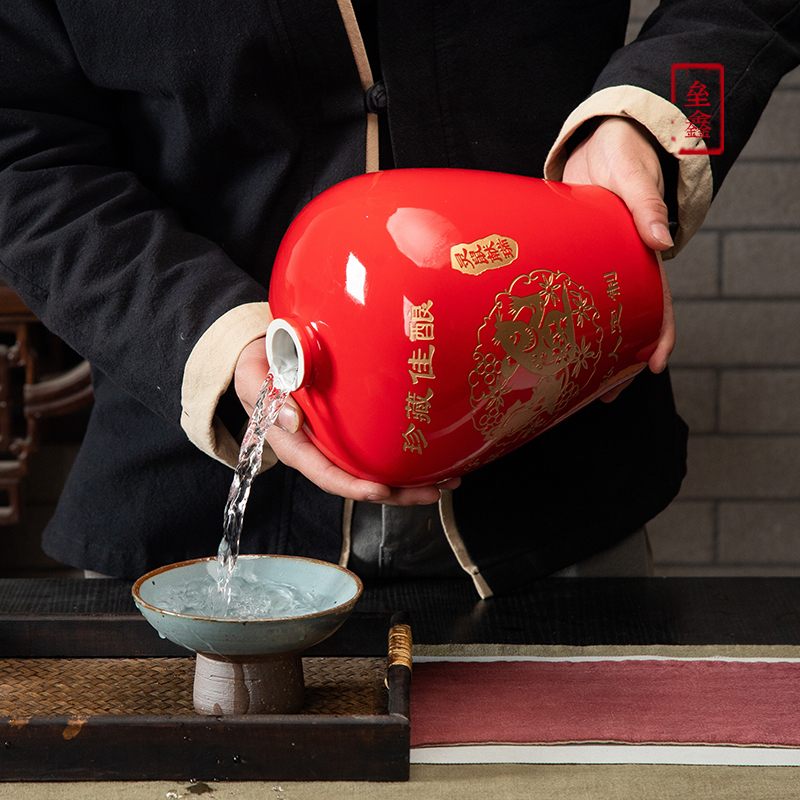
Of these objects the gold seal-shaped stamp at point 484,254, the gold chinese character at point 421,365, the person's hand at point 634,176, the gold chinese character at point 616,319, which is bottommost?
the gold chinese character at point 421,365

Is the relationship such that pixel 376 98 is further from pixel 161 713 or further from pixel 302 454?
pixel 161 713

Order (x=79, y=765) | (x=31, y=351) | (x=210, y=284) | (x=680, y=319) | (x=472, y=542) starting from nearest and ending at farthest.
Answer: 1. (x=79, y=765)
2. (x=210, y=284)
3. (x=472, y=542)
4. (x=31, y=351)
5. (x=680, y=319)

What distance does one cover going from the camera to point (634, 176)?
671 mm

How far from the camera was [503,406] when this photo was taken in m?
0.61

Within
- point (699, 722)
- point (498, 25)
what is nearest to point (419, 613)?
point (699, 722)

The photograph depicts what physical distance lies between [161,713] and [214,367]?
255mm

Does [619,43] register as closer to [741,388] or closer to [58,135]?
[58,135]

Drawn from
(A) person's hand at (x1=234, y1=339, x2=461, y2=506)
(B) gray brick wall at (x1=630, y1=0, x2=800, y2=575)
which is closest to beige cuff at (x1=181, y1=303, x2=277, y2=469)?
(A) person's hand at (x1=234, y1=339, x2=461, y2=506)

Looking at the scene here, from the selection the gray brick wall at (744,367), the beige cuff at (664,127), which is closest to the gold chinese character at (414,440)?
the beige cuff at (664,127)

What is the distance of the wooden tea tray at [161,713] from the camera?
0.55 m

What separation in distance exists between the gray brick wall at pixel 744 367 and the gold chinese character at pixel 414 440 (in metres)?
1.30

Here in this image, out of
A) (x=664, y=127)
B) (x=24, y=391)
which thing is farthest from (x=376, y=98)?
(x=24, y=391)

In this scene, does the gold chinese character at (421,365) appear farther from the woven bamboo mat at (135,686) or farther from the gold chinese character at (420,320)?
the woven bamboo mat at (135,686)

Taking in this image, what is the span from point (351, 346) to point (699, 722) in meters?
0.35
